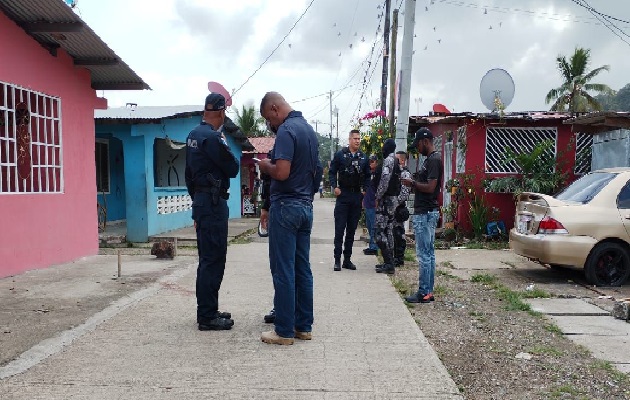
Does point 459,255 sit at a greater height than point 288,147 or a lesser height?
lesser

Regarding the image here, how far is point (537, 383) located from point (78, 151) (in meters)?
7.42

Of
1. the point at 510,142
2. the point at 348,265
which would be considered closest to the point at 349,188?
the point at 348,265

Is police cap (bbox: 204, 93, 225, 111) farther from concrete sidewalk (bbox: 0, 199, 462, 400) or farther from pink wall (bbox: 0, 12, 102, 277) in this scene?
pink wall (bbox: 0, 12, 102, 277)

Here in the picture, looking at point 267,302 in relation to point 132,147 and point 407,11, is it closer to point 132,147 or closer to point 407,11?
point 407,11

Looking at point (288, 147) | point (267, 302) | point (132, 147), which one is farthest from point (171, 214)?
point (288, 147)

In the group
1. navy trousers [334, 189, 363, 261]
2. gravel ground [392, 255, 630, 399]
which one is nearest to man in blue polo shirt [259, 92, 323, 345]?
gravel ground [392, 255, 630, 399]

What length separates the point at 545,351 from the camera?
4102 millimetres

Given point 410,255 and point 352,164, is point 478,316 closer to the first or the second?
point 352,164

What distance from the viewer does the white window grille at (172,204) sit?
11945 mm

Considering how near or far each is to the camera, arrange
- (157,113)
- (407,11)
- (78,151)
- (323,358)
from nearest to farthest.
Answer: (323,358) < (78,151) < (407,11) < (157,113)

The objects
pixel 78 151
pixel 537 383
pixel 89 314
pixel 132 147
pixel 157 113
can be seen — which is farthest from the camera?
pixel 157 113

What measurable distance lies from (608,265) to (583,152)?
4.69m

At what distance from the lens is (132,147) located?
10.9 m

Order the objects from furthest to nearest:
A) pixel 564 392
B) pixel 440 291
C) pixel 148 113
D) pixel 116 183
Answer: pixel 116 183, pixel 148 113, pixel 440 291, pixel 564 392
